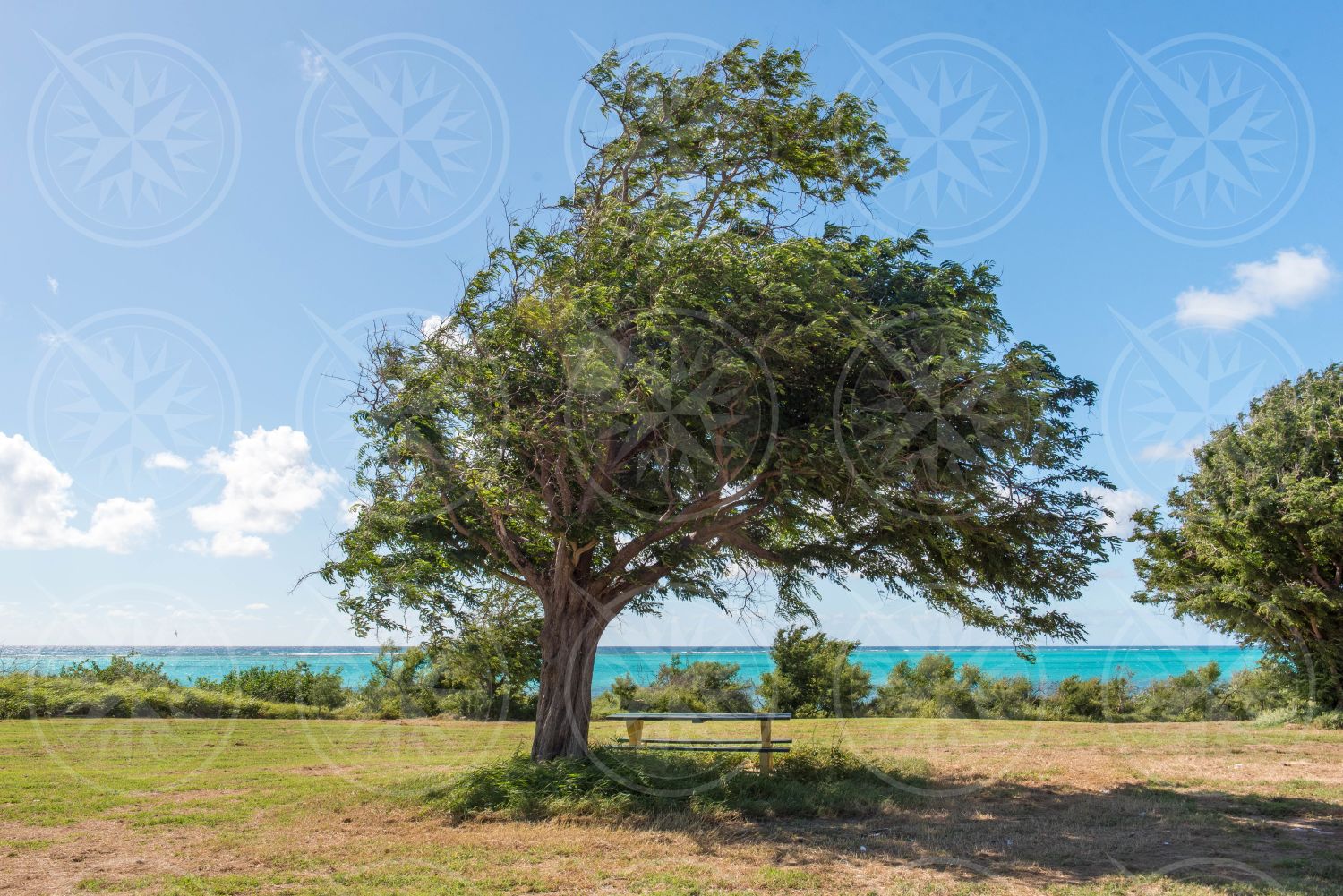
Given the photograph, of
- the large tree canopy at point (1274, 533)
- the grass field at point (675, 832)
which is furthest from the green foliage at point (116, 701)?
the large tree canopy at point (1274, 533)

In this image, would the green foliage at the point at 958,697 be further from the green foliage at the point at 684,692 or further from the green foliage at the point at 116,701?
the green foliage at the point at 116,701

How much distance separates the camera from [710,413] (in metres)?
10.4

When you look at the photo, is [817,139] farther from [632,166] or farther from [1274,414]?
[1274,414]

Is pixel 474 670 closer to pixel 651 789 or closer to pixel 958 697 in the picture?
pixel 651 789

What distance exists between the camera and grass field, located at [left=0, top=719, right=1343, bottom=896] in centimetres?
790

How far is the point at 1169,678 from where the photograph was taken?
30.5 m

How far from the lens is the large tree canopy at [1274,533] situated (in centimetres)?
2009

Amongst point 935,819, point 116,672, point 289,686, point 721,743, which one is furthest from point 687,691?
point 935,819

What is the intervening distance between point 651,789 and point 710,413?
506cm

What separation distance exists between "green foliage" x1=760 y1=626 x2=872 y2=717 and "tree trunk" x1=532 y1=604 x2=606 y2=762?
13624mm

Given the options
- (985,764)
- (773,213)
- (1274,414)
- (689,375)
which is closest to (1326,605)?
(1274,414)

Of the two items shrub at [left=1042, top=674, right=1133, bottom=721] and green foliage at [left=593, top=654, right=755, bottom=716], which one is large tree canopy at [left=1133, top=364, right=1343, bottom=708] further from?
green foliage at [left=593, top=654, right=755, bottom=716]

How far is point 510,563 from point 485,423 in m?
3.89

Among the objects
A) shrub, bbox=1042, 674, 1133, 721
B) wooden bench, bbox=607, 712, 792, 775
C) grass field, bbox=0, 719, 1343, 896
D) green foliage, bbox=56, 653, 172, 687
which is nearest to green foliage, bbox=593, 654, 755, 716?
grass field, bbox=0, 719, 1343, 896
